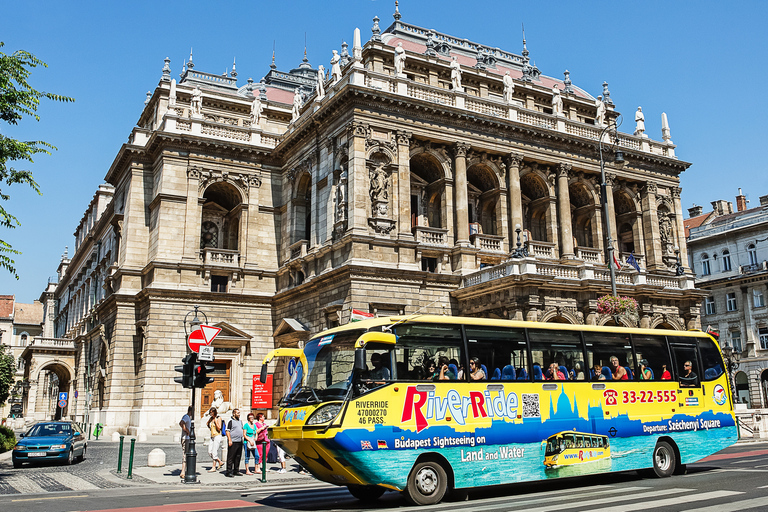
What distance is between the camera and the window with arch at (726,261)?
196 feet

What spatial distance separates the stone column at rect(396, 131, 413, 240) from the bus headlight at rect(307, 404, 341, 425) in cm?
2120

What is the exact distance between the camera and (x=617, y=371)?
597 inches

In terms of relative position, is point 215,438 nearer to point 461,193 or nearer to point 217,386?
point 217,386

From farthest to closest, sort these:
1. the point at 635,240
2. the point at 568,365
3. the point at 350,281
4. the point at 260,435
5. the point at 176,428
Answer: the point at 635,240 → the point at 176,428 → the point at 350,281 → the point at 260,435 → the point at 568,365

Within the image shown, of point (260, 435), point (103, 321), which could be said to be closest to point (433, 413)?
point (260, 435)

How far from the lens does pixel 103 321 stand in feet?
144

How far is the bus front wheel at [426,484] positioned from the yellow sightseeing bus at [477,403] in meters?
0.02

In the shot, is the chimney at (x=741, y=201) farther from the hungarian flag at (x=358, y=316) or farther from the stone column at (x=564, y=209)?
the hungarian flag at (x=358, y=316)

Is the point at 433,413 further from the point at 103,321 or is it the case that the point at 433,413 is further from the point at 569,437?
the point at 103,321

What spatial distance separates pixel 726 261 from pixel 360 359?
2282 inches

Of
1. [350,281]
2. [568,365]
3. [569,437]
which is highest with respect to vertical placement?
[350,281]

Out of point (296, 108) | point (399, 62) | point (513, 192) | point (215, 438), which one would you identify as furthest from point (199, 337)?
point (296, 108)

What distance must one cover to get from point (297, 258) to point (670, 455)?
2423 centimetres

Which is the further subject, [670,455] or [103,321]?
[103,321]
